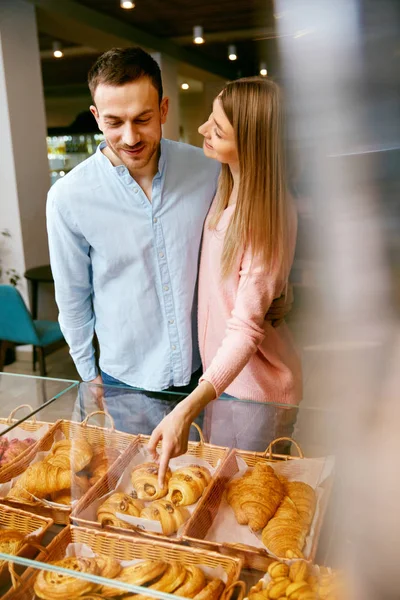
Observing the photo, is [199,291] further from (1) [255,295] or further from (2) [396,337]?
(2) [396,337]

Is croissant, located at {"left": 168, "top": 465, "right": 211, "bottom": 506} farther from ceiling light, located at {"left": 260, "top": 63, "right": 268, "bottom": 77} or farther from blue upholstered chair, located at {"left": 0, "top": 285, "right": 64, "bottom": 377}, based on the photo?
blue upholstered chair, located at {"left": 0, "top": 285, "right": 64, "bottom": 377}

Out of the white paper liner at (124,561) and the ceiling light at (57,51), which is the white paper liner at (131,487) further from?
the ceiling light at (57,51)

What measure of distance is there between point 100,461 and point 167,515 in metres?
0.23

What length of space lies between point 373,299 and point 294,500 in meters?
Result: 0.67

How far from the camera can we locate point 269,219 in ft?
3.51

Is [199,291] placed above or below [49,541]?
above

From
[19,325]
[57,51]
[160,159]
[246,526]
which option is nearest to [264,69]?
[246,526]

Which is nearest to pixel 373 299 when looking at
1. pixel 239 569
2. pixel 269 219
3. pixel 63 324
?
pixel 239 569

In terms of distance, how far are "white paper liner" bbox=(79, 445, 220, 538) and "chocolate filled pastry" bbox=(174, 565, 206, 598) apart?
9 cm

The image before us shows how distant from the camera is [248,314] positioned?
3.59ft

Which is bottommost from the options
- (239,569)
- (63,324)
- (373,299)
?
(239,569)

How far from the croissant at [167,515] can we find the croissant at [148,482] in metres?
0.04

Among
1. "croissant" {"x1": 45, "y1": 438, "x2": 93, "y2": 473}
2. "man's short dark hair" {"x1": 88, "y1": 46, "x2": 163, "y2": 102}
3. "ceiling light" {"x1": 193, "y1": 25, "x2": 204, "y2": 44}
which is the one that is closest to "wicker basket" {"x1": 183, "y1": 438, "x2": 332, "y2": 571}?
"croissant" {"x1": 45, "y1": 438, "x2": 93, "y2": 473}

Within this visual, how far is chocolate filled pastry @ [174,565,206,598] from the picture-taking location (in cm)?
66
